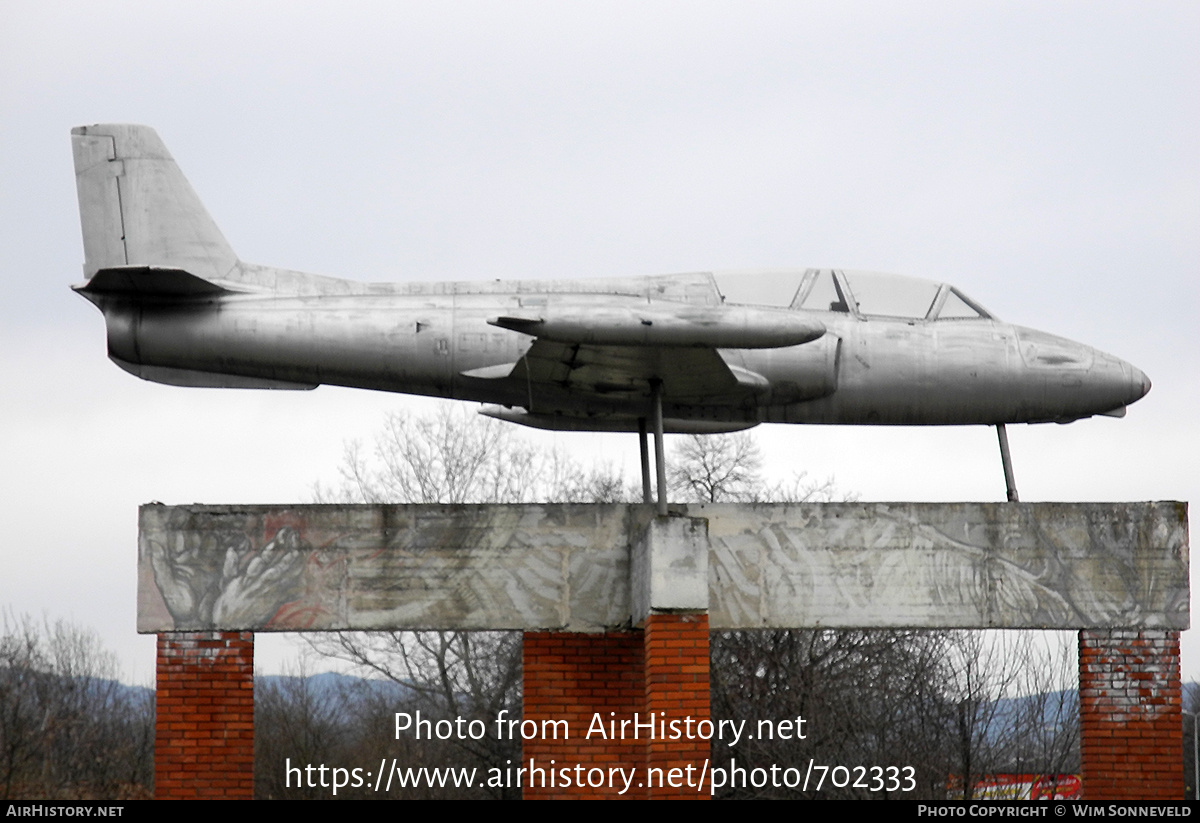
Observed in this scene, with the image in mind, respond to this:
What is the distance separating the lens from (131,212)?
1600 centimetres

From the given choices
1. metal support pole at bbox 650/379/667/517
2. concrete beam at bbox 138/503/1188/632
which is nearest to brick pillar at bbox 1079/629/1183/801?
concrete beam at bbox 138/503/1188/632

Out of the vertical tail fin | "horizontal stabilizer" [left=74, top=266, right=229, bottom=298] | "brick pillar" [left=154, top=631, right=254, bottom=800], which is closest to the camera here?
"brick pillar" [left=154, top=631, right=254, bottom=800]

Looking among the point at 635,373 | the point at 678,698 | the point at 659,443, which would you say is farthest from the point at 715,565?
the point at 635,373

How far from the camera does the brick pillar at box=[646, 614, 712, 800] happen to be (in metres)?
13.5

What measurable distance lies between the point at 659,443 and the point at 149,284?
5.10 meters

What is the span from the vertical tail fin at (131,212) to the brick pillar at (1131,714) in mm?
9468

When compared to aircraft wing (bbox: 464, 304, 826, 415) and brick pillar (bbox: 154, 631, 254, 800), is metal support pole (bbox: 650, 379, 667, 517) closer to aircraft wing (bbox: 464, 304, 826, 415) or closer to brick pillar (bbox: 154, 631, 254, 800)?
aircraft wing (bbox: 464, 304, 826, 415)

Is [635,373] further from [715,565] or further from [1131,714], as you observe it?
[1131,714]

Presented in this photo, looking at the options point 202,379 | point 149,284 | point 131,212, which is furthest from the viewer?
point 131,212

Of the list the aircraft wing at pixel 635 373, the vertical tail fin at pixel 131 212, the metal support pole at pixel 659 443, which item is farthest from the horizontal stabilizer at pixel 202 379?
the metal support pole at pixel 659 443

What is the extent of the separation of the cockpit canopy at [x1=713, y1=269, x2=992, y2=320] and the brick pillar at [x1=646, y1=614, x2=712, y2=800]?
12.7ft

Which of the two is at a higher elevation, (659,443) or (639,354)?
(639,354)
